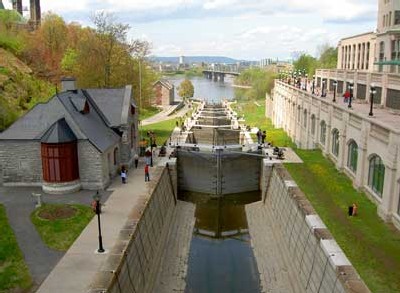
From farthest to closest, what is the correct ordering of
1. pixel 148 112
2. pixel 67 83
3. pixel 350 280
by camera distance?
pixel 148 112 → pixel 67 83 → pixel 350 280

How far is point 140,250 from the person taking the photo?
2164 centimetres

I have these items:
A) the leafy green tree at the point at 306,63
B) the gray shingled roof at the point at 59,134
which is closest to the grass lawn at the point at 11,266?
the gray shingled roof at the point at 59,134

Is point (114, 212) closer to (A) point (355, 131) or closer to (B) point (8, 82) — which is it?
(A) point (355, 131)

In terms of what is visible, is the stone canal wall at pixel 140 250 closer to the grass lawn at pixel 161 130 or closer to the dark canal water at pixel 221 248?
the dark canal water at pixel 221 248

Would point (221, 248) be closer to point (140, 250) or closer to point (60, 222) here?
point (140, 250)

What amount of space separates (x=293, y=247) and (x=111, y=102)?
19615mm

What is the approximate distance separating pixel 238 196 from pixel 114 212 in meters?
16.7

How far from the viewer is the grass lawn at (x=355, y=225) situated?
17734mm

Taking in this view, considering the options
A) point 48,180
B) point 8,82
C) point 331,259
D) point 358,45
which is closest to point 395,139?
point 331,259

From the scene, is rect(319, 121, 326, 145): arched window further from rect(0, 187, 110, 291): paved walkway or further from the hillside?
the hillside

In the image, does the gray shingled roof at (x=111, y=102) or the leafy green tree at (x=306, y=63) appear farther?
the leafy green tree at (x=306, y=63)

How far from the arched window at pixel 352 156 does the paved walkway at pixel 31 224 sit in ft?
57.5

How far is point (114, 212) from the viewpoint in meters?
25.0

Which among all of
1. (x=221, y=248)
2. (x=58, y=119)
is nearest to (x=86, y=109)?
(x=58, y=119)
